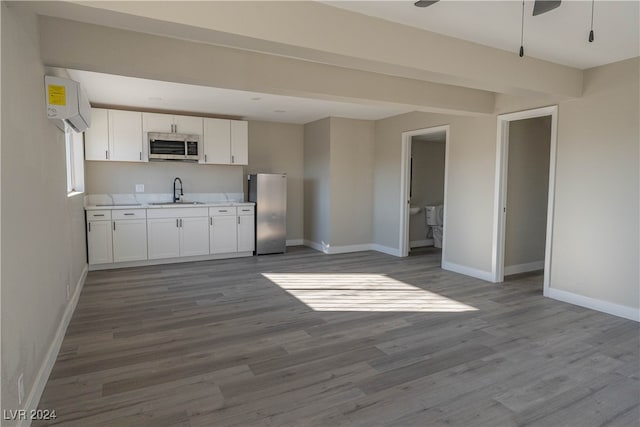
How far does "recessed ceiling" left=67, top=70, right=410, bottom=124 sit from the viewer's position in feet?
14.7

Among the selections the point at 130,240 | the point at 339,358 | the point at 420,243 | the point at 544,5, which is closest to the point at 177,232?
the point at 130,240

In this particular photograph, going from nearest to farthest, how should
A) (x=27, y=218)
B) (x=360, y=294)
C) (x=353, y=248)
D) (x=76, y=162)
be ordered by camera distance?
(x=27, y=218)
(x=360, y=294)
(x=76, y=162)
(x=353, y=248)

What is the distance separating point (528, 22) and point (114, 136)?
549 centimetres

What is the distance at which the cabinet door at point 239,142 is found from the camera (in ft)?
21.5

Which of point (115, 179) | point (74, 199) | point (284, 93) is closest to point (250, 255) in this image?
point (115, 179)

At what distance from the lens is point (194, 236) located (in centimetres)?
605

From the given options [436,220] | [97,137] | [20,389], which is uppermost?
[97,137]

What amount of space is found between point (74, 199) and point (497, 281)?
17.5ft

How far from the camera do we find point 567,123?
4.16 meters

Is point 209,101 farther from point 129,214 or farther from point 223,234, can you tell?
point 223,234

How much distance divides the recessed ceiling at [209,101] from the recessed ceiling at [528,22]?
1847mm

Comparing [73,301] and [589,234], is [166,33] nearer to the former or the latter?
[73,301]

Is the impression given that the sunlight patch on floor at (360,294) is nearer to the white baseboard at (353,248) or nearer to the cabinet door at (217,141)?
the white baseboard at (353,248)

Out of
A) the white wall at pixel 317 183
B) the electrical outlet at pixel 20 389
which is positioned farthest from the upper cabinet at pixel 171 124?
the electrical outlet at pixel 20 389
